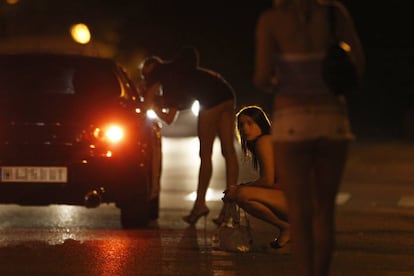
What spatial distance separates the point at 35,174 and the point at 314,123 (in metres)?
4.55

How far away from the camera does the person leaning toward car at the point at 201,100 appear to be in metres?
11.5

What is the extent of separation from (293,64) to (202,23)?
2039 inches

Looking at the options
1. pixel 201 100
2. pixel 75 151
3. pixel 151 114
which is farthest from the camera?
pixel 151 114

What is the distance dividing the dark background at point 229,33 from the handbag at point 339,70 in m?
23.2

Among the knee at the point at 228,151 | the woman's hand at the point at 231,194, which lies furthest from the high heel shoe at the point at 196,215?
the woman's hand at the point at 231,194

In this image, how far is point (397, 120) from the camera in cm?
3712

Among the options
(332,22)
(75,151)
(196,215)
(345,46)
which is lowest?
(196,215)

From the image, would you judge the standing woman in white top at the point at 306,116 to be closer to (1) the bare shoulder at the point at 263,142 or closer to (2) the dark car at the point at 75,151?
(1) the bare shoulder at the point at 263,142

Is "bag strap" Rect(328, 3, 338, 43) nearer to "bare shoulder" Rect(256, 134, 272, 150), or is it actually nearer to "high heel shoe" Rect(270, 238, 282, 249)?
"bare shoulder" Rect(256, 134, 272, 150)

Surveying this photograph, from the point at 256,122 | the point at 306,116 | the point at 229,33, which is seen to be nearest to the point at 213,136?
the point at 256,122

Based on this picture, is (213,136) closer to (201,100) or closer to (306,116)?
(201,100)

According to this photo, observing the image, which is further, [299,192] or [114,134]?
[114,134]

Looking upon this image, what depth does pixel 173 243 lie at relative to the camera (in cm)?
1001

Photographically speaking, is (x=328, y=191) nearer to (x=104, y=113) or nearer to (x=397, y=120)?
(x=104, y=113)
